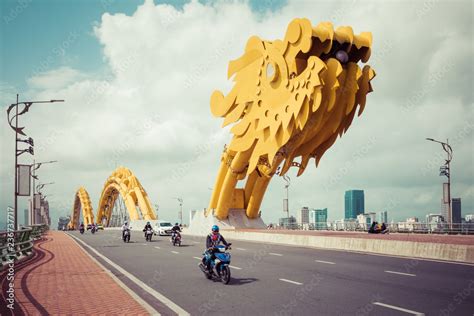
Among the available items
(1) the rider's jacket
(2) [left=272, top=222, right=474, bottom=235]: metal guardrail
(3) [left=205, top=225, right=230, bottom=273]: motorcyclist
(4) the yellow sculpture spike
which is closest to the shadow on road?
(3) [left=205, top=225, right=230, bottom=273]: motorcyclist

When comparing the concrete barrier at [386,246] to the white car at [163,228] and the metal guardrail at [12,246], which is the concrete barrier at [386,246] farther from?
the white car at [163,228]

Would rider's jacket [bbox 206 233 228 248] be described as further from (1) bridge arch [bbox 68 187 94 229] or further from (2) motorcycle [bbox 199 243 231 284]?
(1) bridge arch [bbox 68 187 94 229]

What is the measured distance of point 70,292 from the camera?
11.5 m

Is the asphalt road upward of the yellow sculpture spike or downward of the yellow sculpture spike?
downward

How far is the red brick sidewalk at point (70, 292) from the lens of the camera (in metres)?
9.23

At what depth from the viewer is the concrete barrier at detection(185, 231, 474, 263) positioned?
59.0ft

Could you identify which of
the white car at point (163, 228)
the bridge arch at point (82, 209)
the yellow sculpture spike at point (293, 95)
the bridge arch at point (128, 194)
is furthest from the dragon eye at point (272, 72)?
the bridge arch at point (82, 209)

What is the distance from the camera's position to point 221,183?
150 ft

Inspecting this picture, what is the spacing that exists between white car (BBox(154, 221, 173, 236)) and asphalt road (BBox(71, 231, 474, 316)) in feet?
95.7

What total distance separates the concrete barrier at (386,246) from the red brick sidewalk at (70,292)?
40.2 ft

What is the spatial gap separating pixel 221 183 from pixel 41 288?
111 feet

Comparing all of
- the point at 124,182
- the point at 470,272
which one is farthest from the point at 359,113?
the point at 124,182

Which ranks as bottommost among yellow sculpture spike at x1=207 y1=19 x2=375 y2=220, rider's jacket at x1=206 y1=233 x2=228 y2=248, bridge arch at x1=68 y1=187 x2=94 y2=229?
bridge arch at x1=68 y1=187 x2=94 y2=229

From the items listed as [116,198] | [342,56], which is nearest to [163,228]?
[342,56]
